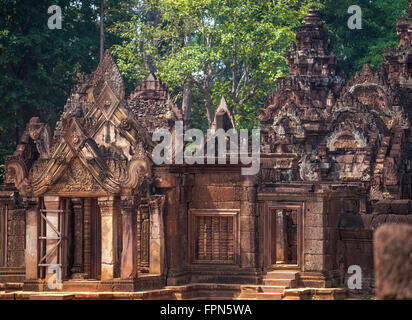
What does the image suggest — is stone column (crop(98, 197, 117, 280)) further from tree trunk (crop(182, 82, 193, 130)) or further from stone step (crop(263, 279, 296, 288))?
tree trunk (crop(182, 82, 193, 130))

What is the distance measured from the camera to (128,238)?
19.4 metres

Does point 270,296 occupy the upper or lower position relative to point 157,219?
lower

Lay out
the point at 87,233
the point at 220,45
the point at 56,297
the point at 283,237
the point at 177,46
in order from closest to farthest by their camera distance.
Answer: the point at 56,297 → the point at 87,233 → the point at 283,237 → the point at 220,45 → the point at 177,46

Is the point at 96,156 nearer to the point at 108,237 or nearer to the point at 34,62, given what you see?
the point at 108,237

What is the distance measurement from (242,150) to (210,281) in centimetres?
255

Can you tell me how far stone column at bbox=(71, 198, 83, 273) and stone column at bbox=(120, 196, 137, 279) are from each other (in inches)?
50.2

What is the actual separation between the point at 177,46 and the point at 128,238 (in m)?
27.2

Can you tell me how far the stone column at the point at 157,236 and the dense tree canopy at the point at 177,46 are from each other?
17.0 meters

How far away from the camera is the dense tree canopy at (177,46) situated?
38.8 metres

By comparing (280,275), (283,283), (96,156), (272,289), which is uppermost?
(96,156)

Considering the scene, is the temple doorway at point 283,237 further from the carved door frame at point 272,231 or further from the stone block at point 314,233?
the stone block at point 314,233

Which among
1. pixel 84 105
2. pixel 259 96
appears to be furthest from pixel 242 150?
pixel 259 96

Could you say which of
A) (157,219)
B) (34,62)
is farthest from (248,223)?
(34,62)

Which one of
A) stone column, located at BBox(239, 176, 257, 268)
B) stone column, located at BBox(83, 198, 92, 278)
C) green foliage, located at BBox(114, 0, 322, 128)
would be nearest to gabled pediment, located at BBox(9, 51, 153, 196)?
stone column, located at BBox(83, 198, 92, 278)
